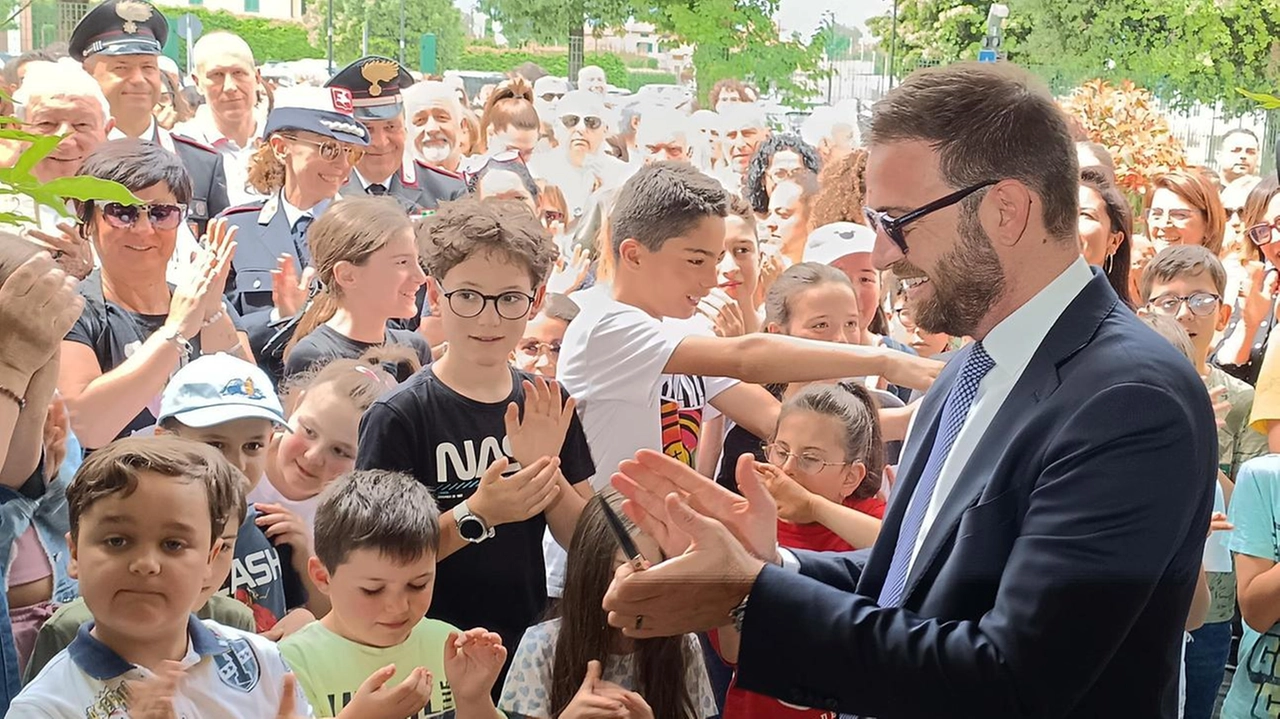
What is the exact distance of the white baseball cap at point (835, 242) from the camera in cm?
251

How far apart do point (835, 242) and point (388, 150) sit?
813 mm

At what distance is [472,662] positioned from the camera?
1986mm

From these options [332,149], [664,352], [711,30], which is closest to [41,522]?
[332,149]

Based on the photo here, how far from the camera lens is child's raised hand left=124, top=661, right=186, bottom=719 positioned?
1588 millimetres

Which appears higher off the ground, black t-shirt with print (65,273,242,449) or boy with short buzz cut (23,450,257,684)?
black t-shirt with print (65,273,242,449)

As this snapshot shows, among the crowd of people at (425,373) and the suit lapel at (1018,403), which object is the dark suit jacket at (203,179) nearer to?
the crowd of people at (425,373)

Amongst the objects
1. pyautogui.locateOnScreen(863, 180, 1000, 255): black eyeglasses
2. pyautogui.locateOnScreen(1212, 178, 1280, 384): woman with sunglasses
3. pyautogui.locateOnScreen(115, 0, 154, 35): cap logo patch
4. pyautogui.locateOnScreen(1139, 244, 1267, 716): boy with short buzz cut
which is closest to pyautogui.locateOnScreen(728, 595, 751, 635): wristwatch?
pyautogui.locateOnScreen(863, 180, 1000, 255): black eyeglasses

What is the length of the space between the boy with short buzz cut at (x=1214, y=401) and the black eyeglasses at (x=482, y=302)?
1.53m

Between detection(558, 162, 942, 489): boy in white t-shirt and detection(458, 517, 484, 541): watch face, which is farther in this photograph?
detection(558, 162, 942, 489): boy in white t-shirt

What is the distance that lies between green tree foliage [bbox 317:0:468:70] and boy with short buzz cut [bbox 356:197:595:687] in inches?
11.4

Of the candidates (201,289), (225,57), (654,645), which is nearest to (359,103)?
(225,57)

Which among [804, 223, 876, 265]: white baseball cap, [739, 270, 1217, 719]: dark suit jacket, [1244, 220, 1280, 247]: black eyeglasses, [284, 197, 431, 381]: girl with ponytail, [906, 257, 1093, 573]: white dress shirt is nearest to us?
[739, 270, 1217, 719]: dark suit jacket

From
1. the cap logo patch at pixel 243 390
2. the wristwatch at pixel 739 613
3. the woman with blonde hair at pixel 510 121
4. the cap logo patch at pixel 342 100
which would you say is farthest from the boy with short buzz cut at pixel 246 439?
the wristwatch at pixel 739 613

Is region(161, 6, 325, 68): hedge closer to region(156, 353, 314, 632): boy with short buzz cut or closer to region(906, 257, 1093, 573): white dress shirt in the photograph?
region(156, 353, 314, 632): boy with short buzz cut
